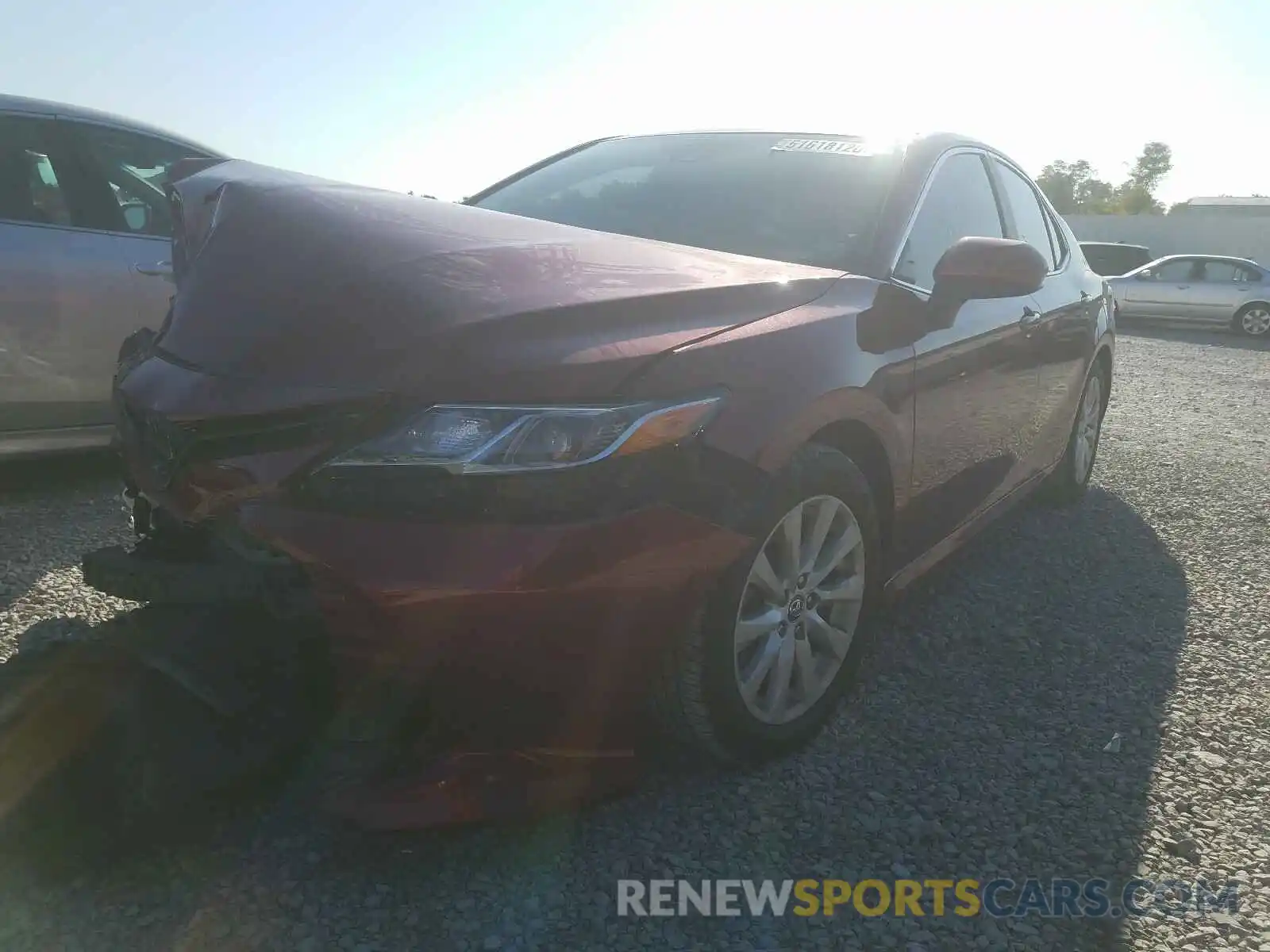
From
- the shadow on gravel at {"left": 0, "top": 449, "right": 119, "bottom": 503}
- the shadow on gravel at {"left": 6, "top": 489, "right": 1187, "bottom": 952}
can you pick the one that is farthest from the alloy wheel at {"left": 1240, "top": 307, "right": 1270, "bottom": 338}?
the shadow on gravel at {"left": 0, "top": 449, "right": 119, "bottom": 503}

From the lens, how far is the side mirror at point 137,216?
423 cm

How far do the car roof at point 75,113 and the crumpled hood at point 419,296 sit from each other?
6.46ft

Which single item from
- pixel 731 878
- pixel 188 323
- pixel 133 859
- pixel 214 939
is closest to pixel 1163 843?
pixel 731 878

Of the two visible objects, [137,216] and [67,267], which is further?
[137,216]

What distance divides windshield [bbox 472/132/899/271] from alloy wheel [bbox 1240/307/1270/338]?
16899 mm

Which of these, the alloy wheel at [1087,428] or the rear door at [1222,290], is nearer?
the alloy wheel at [1087,428]

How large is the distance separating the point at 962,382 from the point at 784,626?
1068mm

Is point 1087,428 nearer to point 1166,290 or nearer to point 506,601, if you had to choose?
point 506,601

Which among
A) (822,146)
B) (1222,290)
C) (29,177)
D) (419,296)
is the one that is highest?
(822,146)

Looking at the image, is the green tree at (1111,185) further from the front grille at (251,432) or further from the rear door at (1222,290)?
the front grille at (251,432)

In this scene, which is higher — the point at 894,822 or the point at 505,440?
the point at 505,440

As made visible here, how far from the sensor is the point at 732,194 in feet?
10.2

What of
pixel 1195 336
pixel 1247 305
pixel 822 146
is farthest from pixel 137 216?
pixel 1247 305

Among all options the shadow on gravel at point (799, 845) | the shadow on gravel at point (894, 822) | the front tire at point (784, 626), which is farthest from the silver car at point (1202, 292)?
the front tire at point (784, 626)
